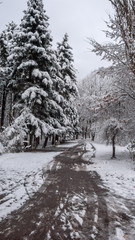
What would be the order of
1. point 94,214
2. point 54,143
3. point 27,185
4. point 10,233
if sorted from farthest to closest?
point 54,143, point 27,185, point 94,214, point 10,233

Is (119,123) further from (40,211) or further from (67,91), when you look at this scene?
(67,91)

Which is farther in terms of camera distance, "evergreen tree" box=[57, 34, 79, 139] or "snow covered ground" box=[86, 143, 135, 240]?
"evergreen tree" box=[57, 34, 79, 139]

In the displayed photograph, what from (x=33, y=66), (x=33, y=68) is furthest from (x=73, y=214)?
(x=33, y=66)

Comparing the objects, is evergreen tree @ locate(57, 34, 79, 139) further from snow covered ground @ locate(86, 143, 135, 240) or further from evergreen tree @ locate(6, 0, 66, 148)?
snow covered ground @ locate(86, 143, 135, 240)

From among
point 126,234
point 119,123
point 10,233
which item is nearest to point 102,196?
point 126,234

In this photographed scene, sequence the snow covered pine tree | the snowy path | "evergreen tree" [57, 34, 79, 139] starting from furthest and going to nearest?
"evergreen tree" [57, 34, 79, 139]
the snow covered pine tree
the snowy path

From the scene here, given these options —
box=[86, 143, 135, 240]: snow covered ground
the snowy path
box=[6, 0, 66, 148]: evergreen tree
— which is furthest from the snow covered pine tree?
box=[86, 143, 135, 240]: snow covered ground

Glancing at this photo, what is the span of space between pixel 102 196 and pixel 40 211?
2.11m

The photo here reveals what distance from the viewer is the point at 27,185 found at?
18.9 ft

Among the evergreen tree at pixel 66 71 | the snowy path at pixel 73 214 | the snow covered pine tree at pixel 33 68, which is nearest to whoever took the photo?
the snowy path at pixel 73 214

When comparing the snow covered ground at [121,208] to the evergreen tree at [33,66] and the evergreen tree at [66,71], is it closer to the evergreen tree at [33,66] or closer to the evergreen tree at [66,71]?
the evergreen tree at [33,66]

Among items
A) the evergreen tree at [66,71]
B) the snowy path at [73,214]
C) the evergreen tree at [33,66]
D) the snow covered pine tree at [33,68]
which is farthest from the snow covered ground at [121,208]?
the evergreen tree at [66,71]

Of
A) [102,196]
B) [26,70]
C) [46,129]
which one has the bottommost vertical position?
[102,196]

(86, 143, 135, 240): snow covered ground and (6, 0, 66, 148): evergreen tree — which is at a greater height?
(6, 0, 66, 148): evergreen tree
